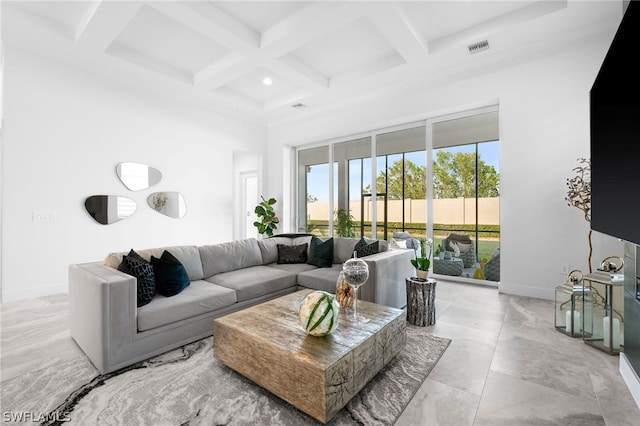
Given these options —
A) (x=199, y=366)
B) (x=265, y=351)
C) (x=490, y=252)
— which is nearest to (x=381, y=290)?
(x=265, y=351)

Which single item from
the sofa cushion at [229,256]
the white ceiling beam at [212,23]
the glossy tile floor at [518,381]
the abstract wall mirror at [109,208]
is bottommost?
the glossy tile floor at [518,381]

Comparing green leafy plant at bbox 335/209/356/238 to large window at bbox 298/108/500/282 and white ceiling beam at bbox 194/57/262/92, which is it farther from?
white ceiling beam at bbox 194/57/262/92

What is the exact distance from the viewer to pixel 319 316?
65.4 inches

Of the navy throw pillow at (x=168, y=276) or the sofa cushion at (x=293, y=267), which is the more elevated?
the navy throw pillow at (x=168, y=276)

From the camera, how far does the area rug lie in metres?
1.52

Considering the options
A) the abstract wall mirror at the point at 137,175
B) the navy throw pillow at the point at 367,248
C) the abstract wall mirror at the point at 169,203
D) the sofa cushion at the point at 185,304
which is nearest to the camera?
the sofa cushion at the point at 185,304

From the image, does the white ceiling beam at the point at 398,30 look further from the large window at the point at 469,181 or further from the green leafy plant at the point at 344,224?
the green leafy plant at the point at 344,224

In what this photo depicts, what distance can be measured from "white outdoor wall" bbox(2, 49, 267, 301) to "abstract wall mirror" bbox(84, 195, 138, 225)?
0.07 metres

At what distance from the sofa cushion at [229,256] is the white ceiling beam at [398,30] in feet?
9.47

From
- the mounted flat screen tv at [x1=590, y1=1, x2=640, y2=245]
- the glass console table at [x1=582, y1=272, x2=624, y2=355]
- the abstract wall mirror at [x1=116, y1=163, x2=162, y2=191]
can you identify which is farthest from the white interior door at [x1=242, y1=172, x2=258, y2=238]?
the mounted flat screen tv at [x1=590, y1=1, x2=640, y2=245]

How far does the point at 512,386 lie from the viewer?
1810 millimetres

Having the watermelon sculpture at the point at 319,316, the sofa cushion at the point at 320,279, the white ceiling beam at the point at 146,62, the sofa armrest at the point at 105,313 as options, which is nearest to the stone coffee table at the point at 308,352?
the watermelon sculpture at the point at 319,316

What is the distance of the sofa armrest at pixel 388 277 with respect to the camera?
2.70 m

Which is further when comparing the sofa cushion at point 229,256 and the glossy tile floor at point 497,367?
the sofa cushion at point 229,256
